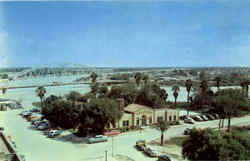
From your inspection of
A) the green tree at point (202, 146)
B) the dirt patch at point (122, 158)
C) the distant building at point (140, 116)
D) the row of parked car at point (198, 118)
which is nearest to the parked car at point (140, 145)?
the dirt patch at point (122, 158)

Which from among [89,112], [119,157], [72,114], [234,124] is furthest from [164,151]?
[234,124]

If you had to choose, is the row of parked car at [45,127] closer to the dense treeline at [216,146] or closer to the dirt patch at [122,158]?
the dirt patch at [122,158]

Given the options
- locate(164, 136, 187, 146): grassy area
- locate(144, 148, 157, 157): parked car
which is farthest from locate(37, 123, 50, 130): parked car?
locate(164, 136, 187, 146): grassy area

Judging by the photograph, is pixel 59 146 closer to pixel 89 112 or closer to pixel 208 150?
pixel 89 112

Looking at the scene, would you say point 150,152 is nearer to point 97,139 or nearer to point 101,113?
point 97,139

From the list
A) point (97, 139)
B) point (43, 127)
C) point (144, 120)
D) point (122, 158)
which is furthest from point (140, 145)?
point (43, 127)

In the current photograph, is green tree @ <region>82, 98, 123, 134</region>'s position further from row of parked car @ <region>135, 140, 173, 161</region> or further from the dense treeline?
the dense treeline
